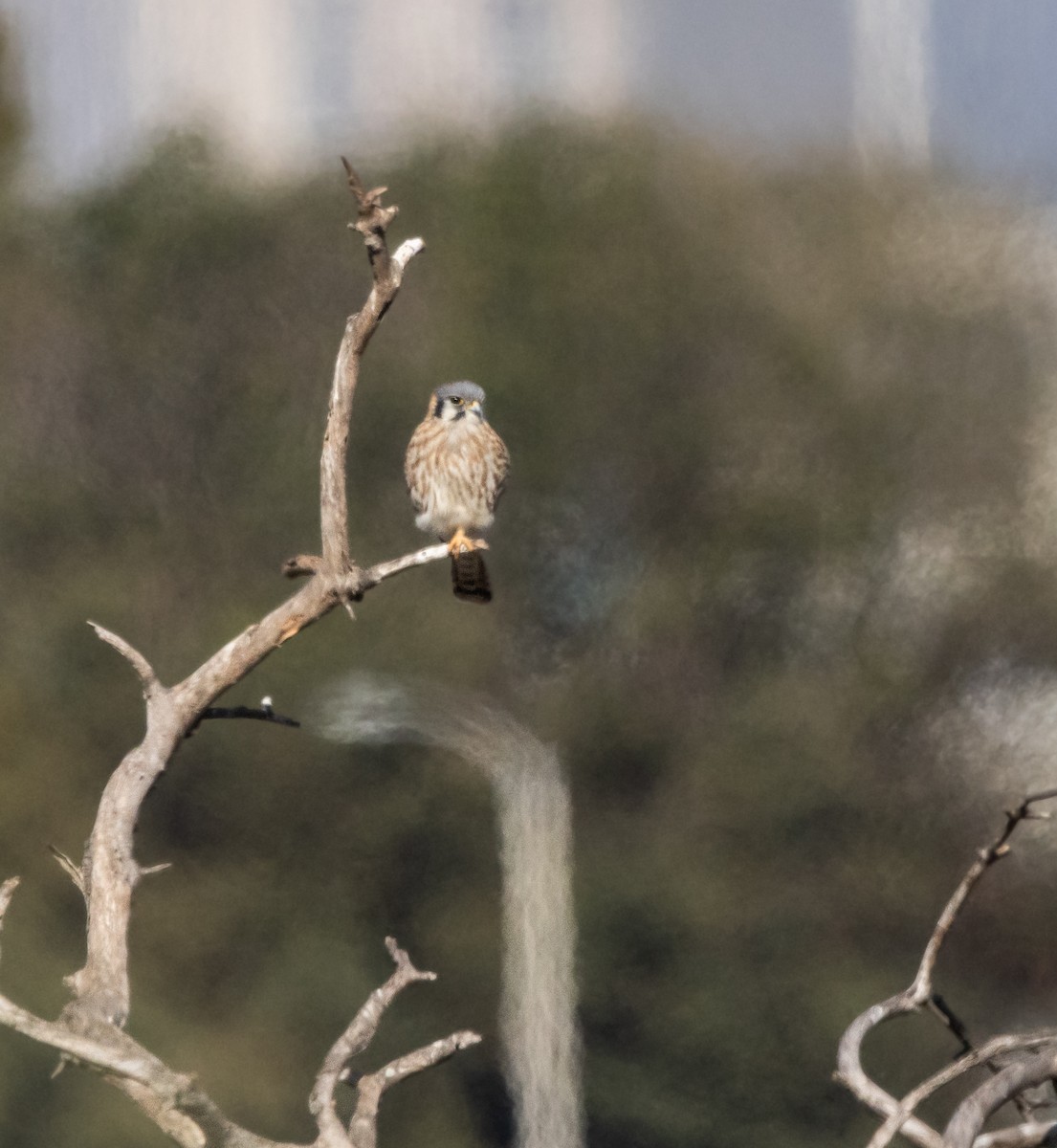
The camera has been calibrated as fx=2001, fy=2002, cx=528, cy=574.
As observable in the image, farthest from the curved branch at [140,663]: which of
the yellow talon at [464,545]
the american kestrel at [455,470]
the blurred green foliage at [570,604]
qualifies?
the blurred green foliage at [570,604]

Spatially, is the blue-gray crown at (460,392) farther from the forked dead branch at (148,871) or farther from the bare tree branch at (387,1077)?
the bare tree branch at (387,1077)

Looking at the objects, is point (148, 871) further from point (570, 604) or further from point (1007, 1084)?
point (570, 604)

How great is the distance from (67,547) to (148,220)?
1.63m

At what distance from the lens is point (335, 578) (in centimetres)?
302

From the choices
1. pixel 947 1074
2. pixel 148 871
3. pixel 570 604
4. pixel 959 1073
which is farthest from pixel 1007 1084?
pixel 570 604

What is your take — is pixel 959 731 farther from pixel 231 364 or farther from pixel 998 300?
pixel 231 364

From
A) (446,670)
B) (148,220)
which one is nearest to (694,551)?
(446,670)

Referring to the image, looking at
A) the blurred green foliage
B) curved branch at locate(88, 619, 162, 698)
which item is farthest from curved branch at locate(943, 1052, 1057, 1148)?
the blurred green foliage

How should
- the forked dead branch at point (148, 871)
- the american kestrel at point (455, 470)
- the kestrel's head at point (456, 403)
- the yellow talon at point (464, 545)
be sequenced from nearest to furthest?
the forked dead branch at point (148, 871), the yellow talon at point (464, 545), the american kestrel at point (455, 470), the kestrel's head at point (456, 403)

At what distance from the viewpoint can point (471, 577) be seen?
3793 millimetres

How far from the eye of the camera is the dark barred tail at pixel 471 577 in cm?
A: 377

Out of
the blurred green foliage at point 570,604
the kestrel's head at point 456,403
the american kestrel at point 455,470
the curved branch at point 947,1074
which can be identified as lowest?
the curved branch at point 947,1074

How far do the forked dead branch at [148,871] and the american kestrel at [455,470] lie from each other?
1036 millimetres

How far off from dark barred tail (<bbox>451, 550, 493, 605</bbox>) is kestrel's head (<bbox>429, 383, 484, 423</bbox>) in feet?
1.76
